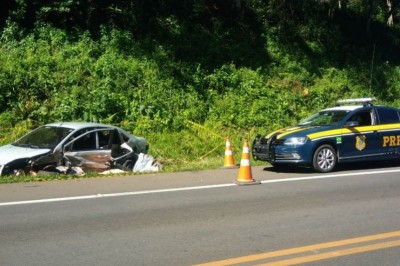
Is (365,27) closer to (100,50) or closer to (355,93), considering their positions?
(355,93)

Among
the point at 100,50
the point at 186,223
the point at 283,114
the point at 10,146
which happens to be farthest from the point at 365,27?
the point at 186,223

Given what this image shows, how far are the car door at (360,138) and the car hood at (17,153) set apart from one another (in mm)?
6963

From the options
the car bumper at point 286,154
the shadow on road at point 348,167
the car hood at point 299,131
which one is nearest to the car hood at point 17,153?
the car bumper at point 286,154

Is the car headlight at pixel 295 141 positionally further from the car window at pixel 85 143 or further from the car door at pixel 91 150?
the car window at pixel 85 143

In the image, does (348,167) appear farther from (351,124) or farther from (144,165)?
(144,165)

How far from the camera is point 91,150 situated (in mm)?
12664

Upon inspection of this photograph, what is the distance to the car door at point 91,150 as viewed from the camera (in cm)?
1234

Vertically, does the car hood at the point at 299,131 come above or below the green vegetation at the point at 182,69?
below

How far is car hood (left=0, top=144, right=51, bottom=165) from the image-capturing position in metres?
11.7

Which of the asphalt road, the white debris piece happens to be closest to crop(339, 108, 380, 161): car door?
the asphalt road

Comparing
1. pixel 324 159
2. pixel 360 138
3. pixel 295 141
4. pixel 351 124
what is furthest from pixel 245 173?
pixel 360 138

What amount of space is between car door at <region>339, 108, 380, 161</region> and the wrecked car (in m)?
5.14

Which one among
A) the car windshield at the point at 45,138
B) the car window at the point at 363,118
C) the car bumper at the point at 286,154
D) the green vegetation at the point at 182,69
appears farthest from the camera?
the green vegetation at the point at 182,69

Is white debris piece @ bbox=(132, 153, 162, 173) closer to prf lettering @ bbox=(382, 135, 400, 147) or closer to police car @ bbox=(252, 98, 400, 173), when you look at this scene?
police car @ bbox=(252, 98, 400, 173)
